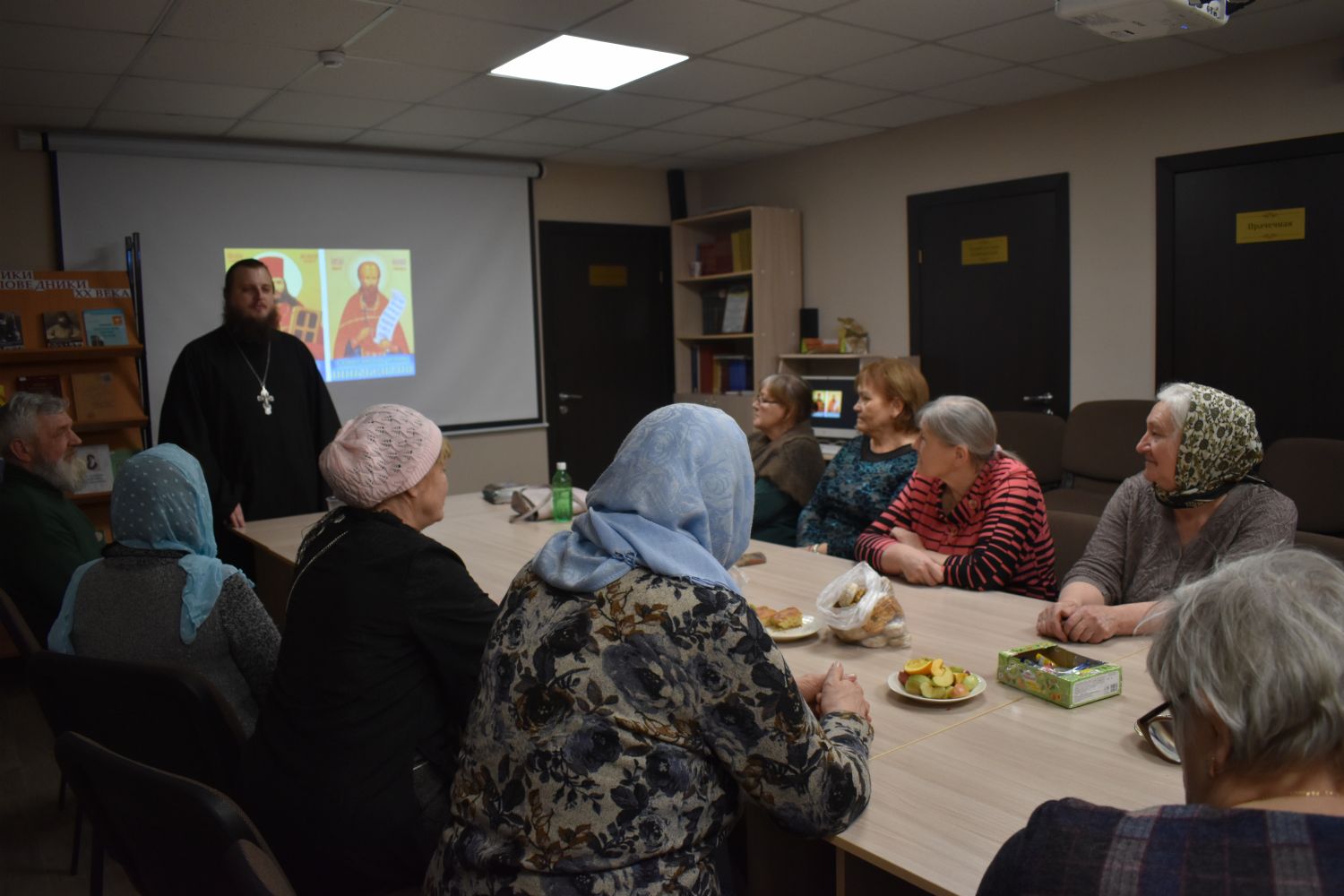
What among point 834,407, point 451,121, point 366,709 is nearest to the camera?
point 366,709

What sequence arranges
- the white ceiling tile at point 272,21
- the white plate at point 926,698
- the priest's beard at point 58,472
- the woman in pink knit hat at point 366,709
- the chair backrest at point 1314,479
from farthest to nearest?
the chair backrest at point 1314,479 → the white ceiling tile at point 272,21 → the priest's beard at point 58,472 → the white plate at point 926,698 → the woman in pink knit hat at point 366,709

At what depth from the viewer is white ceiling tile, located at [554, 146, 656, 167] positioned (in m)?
6.05

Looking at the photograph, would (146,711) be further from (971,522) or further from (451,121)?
(451,121)

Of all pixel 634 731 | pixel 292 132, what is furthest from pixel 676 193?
pixel 634 731

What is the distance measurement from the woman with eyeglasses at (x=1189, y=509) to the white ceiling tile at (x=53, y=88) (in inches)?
157

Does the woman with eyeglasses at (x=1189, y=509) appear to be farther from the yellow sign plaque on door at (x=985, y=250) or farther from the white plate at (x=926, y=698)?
the yellow sign plaque on door at (x=985, y=250)

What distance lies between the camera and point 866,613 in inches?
78.2

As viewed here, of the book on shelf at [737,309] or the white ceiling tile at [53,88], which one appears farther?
the book on shelf at [737,309]

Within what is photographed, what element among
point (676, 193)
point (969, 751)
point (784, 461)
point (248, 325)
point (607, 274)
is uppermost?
point (676, 193)

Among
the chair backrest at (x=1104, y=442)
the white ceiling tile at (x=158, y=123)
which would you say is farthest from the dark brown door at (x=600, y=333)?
the chair backrest at (x=1104, y=442)

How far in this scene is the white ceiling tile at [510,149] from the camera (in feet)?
18.6

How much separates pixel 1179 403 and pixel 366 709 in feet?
5.84

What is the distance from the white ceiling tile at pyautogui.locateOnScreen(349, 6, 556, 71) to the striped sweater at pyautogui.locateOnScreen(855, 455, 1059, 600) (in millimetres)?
2185

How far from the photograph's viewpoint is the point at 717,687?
1.22 m
